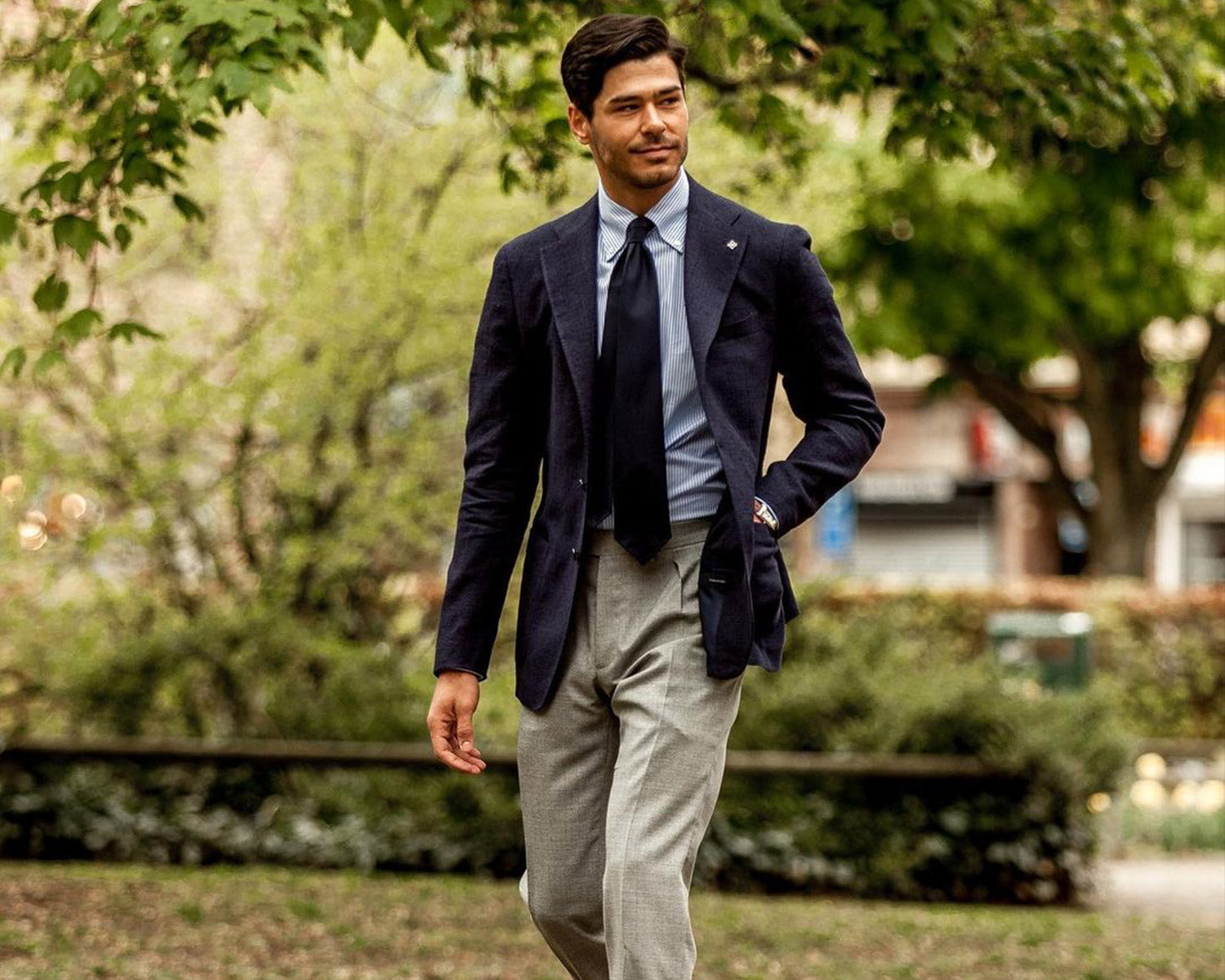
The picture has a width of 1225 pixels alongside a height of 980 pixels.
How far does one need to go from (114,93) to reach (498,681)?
15.4 feet

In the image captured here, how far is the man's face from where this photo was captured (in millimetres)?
3305

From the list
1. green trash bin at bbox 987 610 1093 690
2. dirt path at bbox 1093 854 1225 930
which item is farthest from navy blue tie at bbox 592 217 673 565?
green trash bin at bbox 987 610 1093 690

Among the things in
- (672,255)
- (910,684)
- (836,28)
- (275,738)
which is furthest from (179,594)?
(672,255)

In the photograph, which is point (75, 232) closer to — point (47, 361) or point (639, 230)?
point (47, 361)

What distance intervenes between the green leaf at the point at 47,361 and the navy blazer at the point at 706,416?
1.95 metres

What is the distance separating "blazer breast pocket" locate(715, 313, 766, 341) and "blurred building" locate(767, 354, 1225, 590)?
28.8 m

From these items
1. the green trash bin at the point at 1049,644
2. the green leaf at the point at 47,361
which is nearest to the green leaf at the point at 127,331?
the green leaf at the point at 47,361

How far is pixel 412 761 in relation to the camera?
901 cm

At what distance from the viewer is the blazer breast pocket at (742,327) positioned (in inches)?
133

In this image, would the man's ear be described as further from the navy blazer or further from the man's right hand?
the man's right hand

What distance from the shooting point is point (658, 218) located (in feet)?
11.3

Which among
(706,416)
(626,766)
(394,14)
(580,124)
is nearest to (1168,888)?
(394,14)

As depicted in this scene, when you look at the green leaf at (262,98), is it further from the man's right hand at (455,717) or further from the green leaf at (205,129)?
the man's right hand at (455,717)

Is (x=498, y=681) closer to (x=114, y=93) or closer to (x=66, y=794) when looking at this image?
(x=66, y=794)
